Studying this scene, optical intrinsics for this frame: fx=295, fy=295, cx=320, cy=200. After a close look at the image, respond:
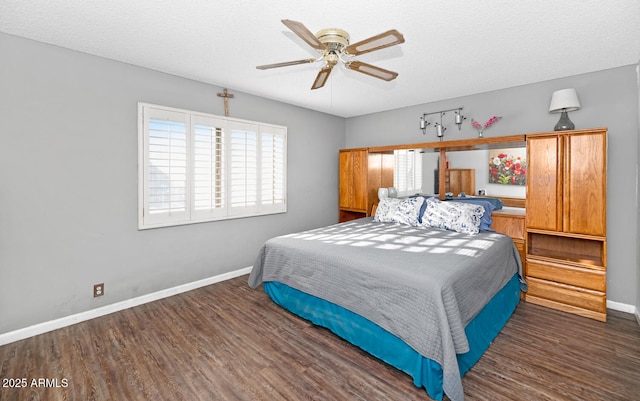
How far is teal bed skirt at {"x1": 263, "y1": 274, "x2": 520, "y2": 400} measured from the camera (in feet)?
6.34

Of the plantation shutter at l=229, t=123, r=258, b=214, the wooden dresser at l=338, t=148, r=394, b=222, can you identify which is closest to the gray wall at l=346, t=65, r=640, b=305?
the wooden dresser at l=338, t=148, r=394, b=222

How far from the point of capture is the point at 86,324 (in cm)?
281

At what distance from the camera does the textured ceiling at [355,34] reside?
2.04 m

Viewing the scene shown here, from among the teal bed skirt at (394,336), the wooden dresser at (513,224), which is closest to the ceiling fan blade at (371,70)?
the teal bed skirt at (394,336)

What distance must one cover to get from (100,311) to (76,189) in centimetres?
124

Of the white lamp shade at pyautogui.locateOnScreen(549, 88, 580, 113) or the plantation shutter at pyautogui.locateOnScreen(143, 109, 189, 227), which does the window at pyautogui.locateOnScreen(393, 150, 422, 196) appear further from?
the plantation shutter at pyautogui.locateOnScreen(143, 109, 189, 227)

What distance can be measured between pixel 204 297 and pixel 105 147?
1.91m

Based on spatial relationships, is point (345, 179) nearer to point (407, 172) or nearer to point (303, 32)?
point (407, 172)

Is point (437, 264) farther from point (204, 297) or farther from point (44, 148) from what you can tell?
point (44, 148)

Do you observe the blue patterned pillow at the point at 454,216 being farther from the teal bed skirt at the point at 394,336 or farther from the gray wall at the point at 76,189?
the gray wall at the point at 76,189

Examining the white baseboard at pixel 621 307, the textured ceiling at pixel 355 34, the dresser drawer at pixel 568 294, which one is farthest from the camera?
the white baseboard at pixel 621 307

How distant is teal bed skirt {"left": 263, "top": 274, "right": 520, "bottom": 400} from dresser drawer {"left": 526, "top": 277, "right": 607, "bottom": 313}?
0.21 m

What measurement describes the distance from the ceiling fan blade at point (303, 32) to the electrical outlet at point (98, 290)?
10.00ft

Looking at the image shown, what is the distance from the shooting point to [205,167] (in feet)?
12.1
